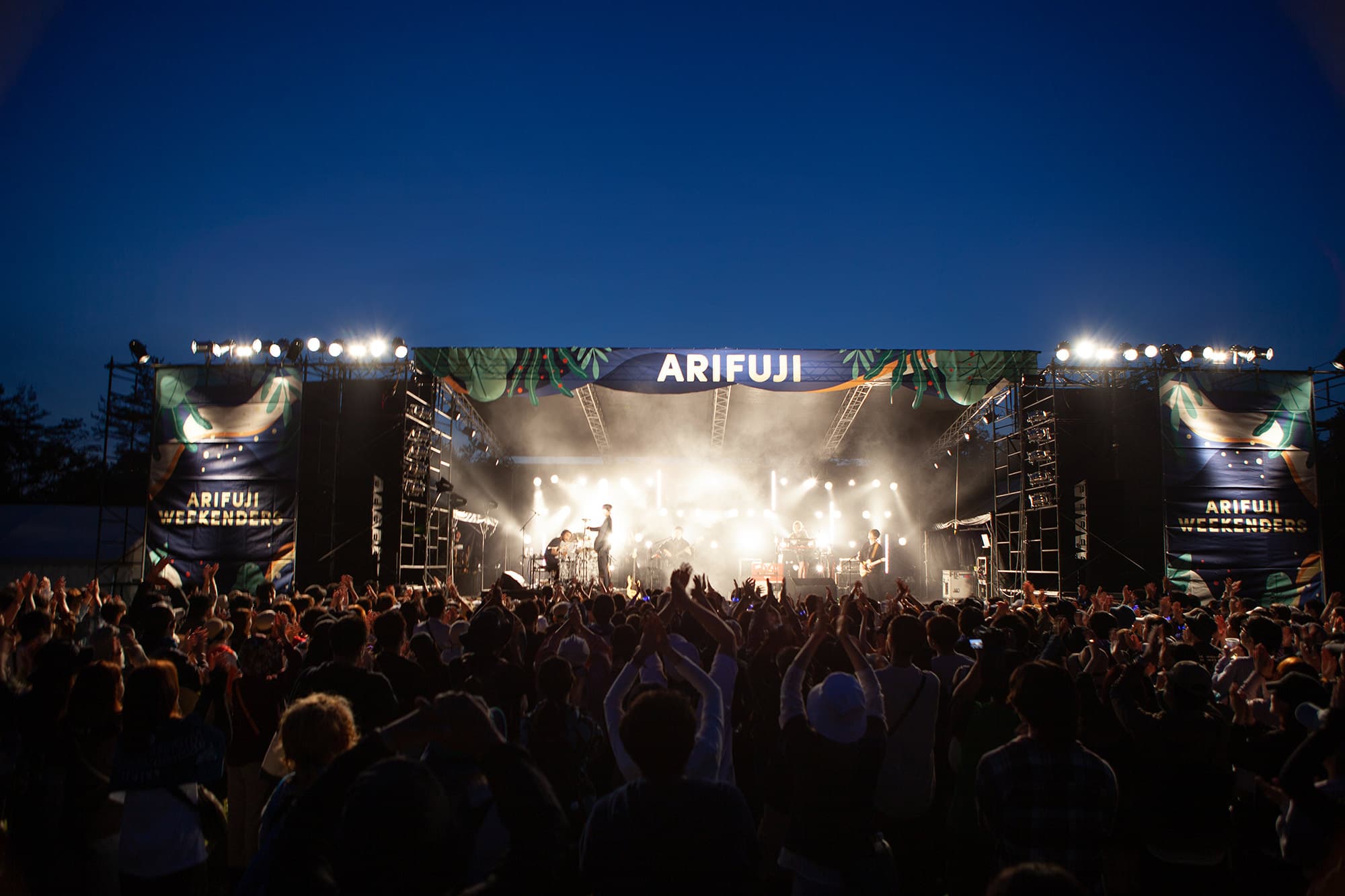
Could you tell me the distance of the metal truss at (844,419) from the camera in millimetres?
18562

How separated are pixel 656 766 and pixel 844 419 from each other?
19.4 meters

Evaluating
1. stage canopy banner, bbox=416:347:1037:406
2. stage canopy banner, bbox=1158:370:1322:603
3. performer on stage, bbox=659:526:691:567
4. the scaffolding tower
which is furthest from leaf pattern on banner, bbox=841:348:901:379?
performer on stage, bbox=659:526:691:567

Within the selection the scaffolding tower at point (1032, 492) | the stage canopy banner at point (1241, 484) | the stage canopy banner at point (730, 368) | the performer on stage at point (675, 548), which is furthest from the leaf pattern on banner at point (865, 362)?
the performer on stage at point (675, 548)

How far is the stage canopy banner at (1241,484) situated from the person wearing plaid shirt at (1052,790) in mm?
14618

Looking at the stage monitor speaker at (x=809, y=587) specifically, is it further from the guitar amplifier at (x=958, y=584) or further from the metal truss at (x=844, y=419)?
the guitar amplifier at (x=958, y=584)

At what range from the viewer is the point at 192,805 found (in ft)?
9.41

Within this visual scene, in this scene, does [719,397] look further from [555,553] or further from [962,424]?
[962,424]

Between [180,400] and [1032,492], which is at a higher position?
[180,400]

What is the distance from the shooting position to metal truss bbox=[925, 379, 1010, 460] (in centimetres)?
1656

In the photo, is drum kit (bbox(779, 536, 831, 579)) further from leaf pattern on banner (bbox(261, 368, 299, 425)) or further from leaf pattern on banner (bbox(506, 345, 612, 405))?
leaf pattern on banner (bbox(261, 368, 299, 425))

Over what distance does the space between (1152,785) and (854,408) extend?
55.0ft

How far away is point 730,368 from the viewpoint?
47.5 ft

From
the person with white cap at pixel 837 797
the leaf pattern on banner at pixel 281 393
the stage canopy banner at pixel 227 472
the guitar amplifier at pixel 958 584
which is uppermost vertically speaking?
the leaf pattern on banner at pixel 281 393

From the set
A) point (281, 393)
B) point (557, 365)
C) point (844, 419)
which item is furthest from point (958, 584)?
point (281, 393)
